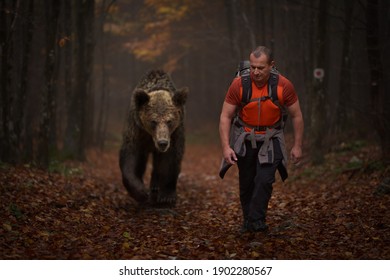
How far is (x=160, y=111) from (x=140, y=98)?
1.51ft

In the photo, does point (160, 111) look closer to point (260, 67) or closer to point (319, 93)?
point (260, 67)

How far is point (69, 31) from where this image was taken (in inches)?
570

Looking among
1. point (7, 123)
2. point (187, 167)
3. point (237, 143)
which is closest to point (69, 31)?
point (7, 123)

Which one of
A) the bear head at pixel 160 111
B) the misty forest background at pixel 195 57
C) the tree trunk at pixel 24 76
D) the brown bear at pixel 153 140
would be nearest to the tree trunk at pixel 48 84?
the misty forest background at pixel 195 57

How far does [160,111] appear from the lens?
28.3 ft

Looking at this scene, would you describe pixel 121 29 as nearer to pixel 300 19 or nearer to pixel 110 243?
pixel 300 19

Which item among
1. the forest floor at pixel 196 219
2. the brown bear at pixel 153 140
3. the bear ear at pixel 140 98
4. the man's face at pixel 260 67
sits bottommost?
the forest floor at pixel 196 219

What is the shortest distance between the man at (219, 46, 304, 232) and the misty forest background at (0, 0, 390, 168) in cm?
412

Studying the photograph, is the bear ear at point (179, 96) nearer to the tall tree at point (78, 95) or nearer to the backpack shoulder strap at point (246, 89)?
the backpack shoulder strap at point (246, 89)

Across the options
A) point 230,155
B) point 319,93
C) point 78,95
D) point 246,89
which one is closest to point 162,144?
point 230,155

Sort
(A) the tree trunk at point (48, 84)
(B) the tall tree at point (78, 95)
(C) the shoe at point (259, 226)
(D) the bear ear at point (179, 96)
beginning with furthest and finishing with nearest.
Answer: (B) the tall tree at point (78, 95) → (A) the tree trunk at point (48, 84) → (D) the bear ear at point (179, 96) → (C) the shoe at point (259, 226)

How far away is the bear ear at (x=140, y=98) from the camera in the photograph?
338 inches

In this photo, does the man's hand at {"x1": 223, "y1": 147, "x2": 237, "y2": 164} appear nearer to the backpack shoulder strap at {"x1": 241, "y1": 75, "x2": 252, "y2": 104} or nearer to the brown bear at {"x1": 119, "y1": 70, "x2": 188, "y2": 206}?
the backpack shoulder strap at {"x1": 241, "y1": 75, "x2": 252, "y2": 104}

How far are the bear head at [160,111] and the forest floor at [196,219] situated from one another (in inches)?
58.2
